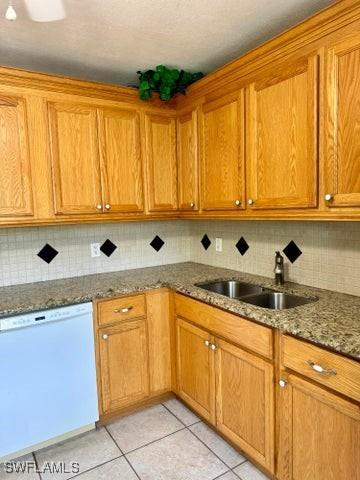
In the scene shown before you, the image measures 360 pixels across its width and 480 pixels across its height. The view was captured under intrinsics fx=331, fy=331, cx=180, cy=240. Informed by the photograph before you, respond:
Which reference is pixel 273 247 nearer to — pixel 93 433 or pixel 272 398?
pixel 272 398

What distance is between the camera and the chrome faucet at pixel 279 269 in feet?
6.96

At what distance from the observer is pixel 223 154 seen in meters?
2.14

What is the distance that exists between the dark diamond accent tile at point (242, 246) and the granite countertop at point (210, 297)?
0.17 metres

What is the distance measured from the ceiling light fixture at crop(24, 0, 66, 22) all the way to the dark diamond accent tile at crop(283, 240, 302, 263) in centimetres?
175

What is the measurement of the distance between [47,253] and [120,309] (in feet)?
2.39

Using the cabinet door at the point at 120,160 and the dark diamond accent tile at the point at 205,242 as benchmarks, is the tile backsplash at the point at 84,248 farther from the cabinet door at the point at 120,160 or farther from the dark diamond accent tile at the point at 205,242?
the cabinet door at the point at 120,160

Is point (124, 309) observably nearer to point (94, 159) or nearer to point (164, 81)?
point (94, 159)

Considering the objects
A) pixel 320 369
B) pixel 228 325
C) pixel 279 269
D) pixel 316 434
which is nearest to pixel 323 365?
pixel 320 369

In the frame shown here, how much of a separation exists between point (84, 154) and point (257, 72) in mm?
1179

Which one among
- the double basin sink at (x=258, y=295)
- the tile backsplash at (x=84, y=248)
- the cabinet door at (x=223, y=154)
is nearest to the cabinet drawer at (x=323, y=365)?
the double basin sink at (x=258, y=295)

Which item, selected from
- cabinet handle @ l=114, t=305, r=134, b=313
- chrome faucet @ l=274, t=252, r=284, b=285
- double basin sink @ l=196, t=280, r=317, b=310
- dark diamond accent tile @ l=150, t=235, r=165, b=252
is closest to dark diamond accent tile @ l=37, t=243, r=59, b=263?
cabinet handle @ l=114, t=305, r=134, b=313

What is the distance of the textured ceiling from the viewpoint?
160 cm

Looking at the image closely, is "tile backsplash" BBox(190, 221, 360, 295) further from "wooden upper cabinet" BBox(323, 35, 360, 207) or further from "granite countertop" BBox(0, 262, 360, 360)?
"wooden upper cabinet" BBox(323, 35, 360, 207)

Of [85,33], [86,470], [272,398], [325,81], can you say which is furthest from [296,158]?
[86,470]
